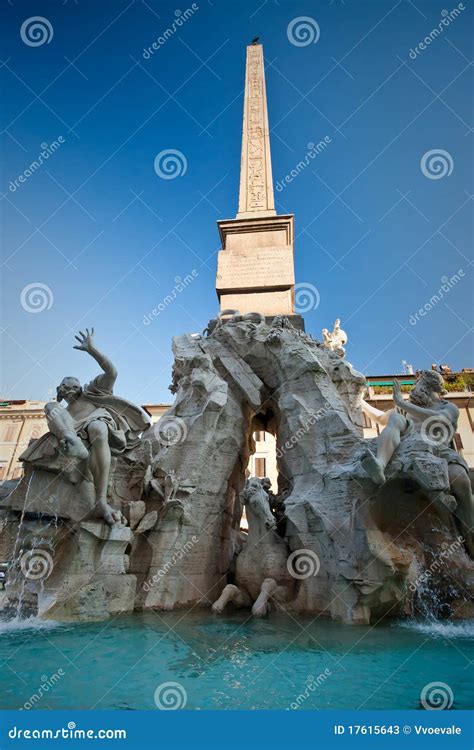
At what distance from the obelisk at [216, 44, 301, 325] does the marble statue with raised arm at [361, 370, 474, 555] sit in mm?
3378

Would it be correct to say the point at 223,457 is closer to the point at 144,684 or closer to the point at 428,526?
the point at 428,526

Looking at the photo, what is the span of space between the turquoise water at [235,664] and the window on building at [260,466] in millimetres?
13151

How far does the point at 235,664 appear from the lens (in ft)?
10.6

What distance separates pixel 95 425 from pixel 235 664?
2.96m

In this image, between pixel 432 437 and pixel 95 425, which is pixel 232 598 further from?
pixel 432 437

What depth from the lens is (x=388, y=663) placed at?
325 centimetres

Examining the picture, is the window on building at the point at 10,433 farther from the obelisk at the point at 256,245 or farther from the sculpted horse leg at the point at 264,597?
the sculpted horse leg at the point at 264,597

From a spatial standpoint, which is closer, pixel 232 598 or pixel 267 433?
pixel 232 598

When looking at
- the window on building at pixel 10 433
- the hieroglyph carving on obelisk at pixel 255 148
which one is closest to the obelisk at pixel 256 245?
the hieroglyph carving on obelisk at pixel 255 148

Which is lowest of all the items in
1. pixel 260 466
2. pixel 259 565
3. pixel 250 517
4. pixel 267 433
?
pixel 259 565

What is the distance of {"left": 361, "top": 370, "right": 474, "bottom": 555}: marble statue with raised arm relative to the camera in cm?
467

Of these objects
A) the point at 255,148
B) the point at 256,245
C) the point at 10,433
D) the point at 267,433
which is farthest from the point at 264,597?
the point at 10,433

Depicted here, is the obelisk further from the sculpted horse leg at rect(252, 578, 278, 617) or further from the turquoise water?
the turquoise water

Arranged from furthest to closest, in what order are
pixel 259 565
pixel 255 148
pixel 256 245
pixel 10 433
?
pixel 10 433 < pixel 255 148 < pixel 256 245 < pixel 259 565
